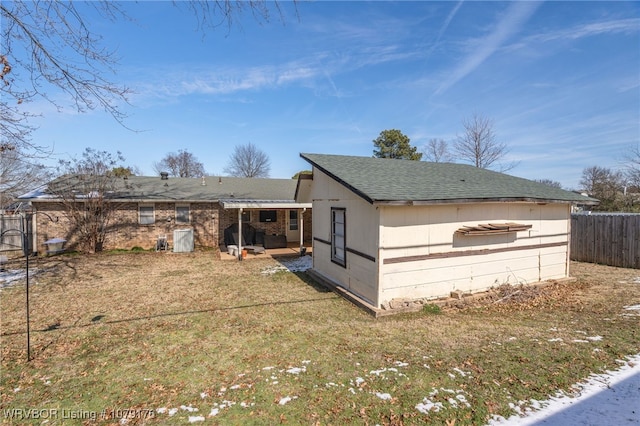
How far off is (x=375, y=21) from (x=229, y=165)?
44074 millimetres

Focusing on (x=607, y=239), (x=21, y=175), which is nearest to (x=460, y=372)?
(x=607, y=239)

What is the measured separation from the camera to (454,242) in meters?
7.07

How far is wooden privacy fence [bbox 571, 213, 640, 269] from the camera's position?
1040 cm

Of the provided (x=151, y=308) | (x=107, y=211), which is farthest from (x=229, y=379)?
(x=107, y=211)

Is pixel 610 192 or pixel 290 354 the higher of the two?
pixel 610 192

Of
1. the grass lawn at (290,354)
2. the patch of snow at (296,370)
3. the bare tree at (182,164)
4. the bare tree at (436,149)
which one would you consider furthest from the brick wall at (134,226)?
the bare tree at (182,164)

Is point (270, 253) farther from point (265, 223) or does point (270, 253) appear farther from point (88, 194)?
point (88, 194)

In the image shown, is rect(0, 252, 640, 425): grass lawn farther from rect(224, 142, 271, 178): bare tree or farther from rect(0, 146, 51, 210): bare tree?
rect(224, 142, 271, 178): bare tree

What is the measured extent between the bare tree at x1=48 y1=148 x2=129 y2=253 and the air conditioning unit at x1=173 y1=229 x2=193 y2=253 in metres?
3.25

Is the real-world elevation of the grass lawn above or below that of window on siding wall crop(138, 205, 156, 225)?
below

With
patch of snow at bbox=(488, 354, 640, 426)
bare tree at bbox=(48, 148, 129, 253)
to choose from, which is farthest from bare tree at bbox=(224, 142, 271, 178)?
patch of snow at bbox=(488, 354, 640, 426)

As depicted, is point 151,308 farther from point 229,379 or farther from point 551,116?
point 551,116

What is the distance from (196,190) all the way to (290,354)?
1460 centimetres

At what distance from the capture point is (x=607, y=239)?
11070mm
